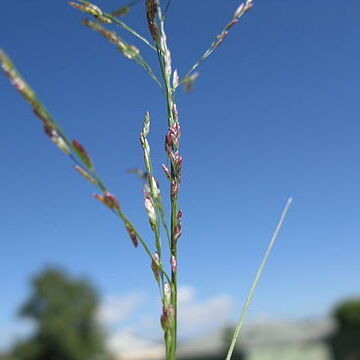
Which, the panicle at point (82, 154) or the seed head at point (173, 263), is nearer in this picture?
the panicle at point (82, 154)

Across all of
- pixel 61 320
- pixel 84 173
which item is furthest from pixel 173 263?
pixel 61 320

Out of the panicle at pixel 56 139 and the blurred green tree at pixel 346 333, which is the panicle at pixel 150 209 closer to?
the panicle at pixel 56 139

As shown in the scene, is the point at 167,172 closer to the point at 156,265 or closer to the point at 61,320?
the point at 156,265

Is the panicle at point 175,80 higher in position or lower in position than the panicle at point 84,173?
higher

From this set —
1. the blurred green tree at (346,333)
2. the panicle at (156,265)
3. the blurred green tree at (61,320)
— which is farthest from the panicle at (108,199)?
the blurred green tree at (61,320)

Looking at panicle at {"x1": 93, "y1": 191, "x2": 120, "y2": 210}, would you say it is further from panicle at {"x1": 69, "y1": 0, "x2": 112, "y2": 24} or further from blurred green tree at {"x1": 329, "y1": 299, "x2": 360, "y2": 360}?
blurred green tree at {"x1": 329, "y1": 299, "x2": 360, "y2": 360}
